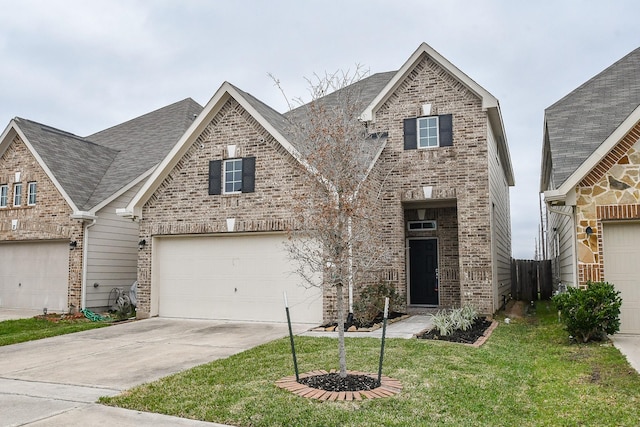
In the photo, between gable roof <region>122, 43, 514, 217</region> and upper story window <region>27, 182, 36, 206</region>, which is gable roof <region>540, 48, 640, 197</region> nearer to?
gable roof <region>122, 43, 514, 217</region>

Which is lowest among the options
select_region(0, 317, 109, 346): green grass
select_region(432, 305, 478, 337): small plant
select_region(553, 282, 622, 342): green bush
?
select_region(0, 317, 109, 346): green grass

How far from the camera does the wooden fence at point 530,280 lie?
19.8 metres

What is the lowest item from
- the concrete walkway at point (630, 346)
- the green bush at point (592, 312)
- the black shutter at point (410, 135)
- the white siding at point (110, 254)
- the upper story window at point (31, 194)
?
the concrete walkway at point (630, 346)

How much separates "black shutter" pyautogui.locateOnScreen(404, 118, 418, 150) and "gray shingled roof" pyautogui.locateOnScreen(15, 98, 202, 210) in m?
8.68

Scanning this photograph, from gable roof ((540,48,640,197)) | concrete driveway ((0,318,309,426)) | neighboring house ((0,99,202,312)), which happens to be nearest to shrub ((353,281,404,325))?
concrete driveway ((0,318,309,426))

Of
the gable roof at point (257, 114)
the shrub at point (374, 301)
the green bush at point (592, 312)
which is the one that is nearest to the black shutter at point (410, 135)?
the gable roof at point (257, 114)

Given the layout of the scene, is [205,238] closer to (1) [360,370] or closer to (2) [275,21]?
(2) [275,21]

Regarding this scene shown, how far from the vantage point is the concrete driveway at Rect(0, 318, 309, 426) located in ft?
17.6

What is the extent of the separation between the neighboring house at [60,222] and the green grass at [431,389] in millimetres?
8910

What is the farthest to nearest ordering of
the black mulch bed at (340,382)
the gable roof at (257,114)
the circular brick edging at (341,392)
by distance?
the gable roof at (257,114), the black mulch bed at (340,382), the circular brick edging at (341,392)

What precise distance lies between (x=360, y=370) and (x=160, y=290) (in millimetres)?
8590

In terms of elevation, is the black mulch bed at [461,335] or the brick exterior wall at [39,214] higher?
the brick exterior wall at [39,214]

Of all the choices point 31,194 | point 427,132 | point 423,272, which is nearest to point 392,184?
point 427,132

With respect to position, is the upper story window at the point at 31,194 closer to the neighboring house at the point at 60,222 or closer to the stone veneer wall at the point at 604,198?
the neighboring house at the point at 60,222
